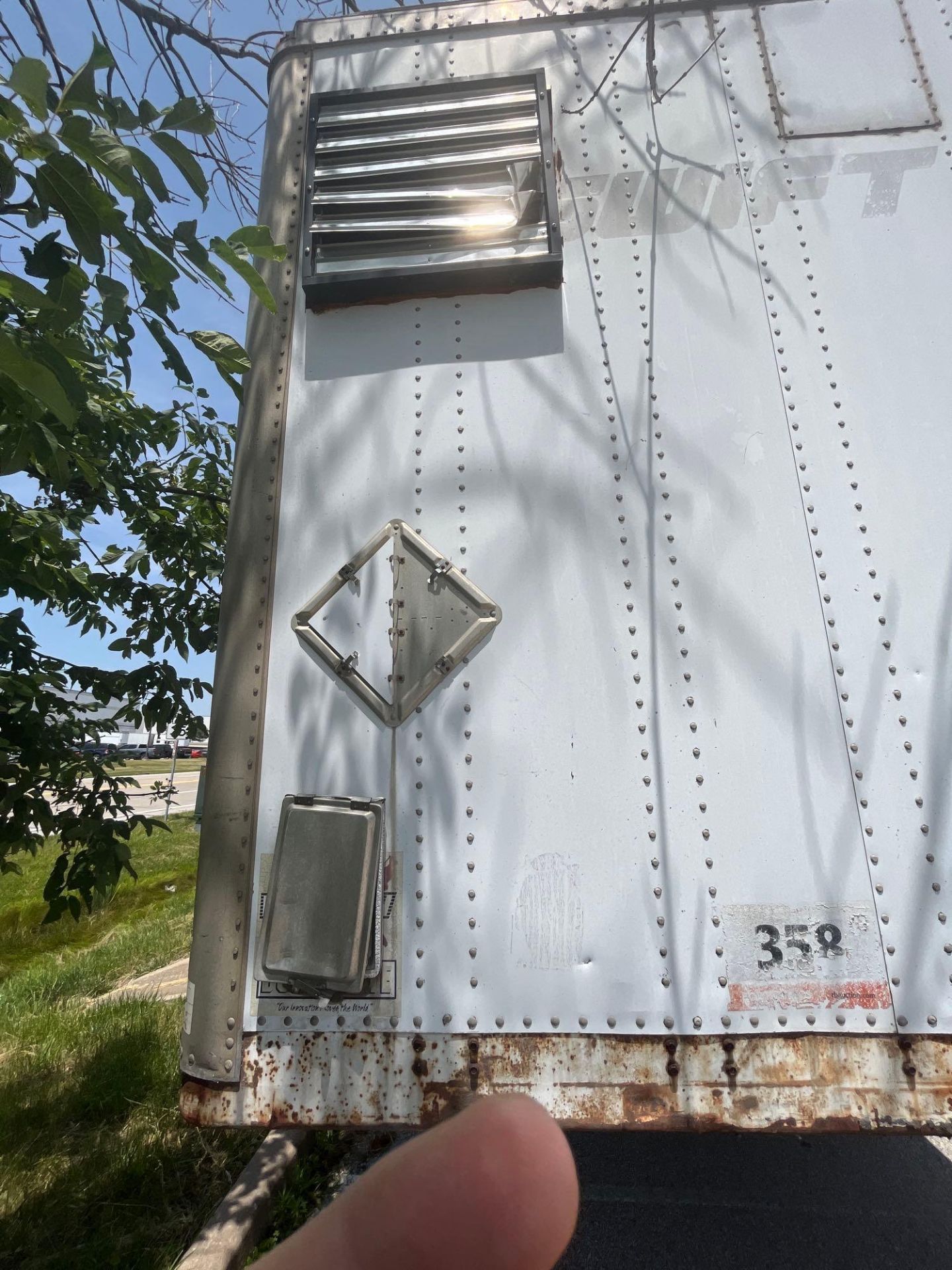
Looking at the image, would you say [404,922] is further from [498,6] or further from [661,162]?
[498,6]

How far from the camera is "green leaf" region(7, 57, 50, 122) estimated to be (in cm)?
134

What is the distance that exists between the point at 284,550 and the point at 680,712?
4.12 ft

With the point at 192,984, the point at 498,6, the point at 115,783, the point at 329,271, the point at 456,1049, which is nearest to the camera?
the point at 456,1049

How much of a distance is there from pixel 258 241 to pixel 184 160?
216mm

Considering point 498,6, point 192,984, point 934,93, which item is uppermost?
point 498,6

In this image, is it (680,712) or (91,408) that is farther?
(91,408)

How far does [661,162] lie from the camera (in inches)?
95.3

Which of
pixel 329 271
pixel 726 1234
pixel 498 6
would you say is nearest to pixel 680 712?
pixel 329 271

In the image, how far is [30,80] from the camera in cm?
136

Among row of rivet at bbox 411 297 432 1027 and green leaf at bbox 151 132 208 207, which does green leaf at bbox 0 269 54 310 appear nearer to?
green leaf at bbox 151 132 208 207

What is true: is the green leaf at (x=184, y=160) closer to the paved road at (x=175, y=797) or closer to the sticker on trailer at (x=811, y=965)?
the sticker on trailer at (x=811, y=965)

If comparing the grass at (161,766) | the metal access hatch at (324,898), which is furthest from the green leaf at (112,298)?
the grass at (161,766)

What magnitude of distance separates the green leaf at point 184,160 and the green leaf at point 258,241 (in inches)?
5.2

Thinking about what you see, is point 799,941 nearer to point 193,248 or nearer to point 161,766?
point 193,248
